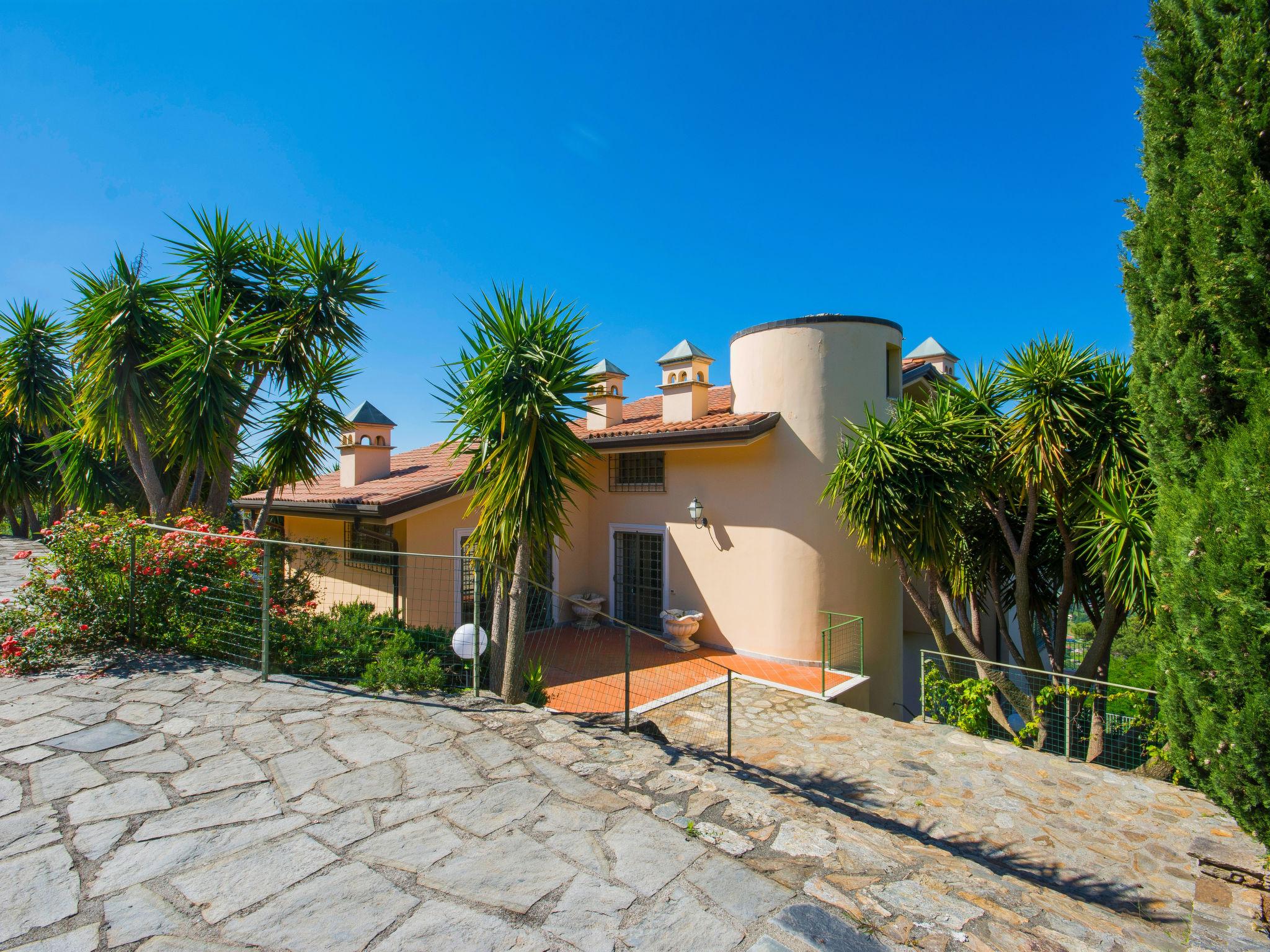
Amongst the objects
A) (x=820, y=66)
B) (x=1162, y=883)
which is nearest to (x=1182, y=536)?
(x=1162, y=883)

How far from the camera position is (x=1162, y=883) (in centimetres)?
482

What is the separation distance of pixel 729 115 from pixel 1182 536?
11190 mm

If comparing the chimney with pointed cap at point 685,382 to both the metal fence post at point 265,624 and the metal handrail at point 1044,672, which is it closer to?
the metal handrail at point 1044,672

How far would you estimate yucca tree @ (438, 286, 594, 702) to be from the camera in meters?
5.98

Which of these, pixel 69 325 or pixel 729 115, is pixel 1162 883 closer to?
pixel 729 115

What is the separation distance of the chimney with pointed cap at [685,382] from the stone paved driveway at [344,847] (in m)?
8.84

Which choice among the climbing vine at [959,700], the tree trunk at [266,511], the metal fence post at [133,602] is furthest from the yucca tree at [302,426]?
the climbing vine at [959,700]

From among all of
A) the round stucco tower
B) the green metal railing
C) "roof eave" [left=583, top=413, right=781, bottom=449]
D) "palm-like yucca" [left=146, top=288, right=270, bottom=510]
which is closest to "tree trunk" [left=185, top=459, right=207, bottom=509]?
"palm-like yucca" [left=146, top=288, right=270, bottom=510]

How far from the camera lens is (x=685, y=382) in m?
12.5

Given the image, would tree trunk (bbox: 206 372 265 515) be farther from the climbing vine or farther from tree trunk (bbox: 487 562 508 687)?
the climbing vine

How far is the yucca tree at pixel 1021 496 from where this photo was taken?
293 inches

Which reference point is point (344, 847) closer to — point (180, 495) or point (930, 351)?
point (180, 495)

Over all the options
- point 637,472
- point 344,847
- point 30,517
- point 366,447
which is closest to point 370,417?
point 366,447

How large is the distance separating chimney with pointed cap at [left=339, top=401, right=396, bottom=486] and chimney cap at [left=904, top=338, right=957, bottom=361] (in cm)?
1434
